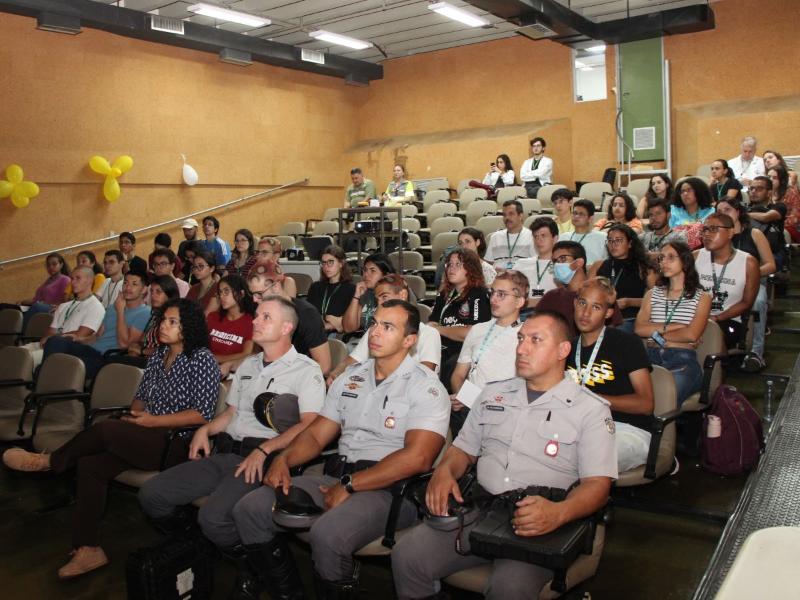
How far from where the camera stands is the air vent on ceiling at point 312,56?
11.6m

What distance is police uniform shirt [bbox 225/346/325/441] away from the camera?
9.70 feet

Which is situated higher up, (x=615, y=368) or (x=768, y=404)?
(x=615, y=368)

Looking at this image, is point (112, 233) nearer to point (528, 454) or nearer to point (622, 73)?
point (622, 73)

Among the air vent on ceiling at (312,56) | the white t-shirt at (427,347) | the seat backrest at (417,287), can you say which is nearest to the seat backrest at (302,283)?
the seat backrest at (417,287)

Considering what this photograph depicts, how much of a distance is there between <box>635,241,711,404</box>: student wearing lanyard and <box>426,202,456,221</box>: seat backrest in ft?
18.9

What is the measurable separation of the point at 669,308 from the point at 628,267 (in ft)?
2.64

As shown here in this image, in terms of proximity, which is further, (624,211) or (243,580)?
(624,211)

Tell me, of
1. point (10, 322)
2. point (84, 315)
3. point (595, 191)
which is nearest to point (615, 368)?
point (84, 315)

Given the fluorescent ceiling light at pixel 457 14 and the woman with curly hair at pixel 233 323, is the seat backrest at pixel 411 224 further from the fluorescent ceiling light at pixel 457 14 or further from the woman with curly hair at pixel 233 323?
the woman with curly hair at pixel 233 323

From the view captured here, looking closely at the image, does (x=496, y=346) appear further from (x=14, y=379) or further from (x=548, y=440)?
(x=14, y=379)

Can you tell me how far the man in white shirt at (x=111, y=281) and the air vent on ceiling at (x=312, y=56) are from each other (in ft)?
20.4

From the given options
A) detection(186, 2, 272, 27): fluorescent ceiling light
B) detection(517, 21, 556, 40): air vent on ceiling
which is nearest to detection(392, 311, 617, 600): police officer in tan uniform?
detection(517, 21, 556, 40): air vent on ceiling

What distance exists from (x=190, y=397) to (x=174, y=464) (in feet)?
1.00

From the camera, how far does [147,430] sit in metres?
3.09
